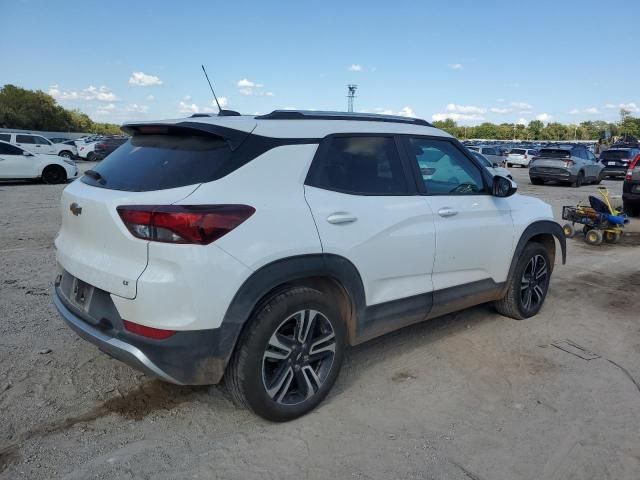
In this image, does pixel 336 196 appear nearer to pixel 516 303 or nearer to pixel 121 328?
pixel 121 328

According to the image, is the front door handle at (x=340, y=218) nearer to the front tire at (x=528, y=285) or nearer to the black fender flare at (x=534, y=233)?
the black fender flare at (x=534, y=233)

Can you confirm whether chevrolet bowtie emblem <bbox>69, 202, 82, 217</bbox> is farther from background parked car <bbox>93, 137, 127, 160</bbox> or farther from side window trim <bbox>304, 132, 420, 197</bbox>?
background parked car <bbox>93, 137, 127, 160</bbox>

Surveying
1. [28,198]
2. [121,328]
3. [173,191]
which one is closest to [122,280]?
[121,328]

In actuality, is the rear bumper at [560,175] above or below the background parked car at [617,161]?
below

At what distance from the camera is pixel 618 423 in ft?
10.4

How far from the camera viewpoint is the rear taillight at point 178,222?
2598 millimetres

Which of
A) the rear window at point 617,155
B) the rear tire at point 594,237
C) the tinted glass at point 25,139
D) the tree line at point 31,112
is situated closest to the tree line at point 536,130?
the tree line at point 31,112

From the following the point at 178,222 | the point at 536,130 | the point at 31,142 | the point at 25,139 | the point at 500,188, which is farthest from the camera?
the point at 536,130

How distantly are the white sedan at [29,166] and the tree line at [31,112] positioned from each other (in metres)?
53.4

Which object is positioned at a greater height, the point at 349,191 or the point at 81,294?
the point at 349,191

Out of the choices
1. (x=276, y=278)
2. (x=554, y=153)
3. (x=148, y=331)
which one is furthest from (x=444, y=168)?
(x=554, y=153)

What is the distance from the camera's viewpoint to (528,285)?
4918 mm

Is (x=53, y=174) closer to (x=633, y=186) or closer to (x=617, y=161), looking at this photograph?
(x=633, y=186)

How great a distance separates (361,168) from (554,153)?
21.6m
